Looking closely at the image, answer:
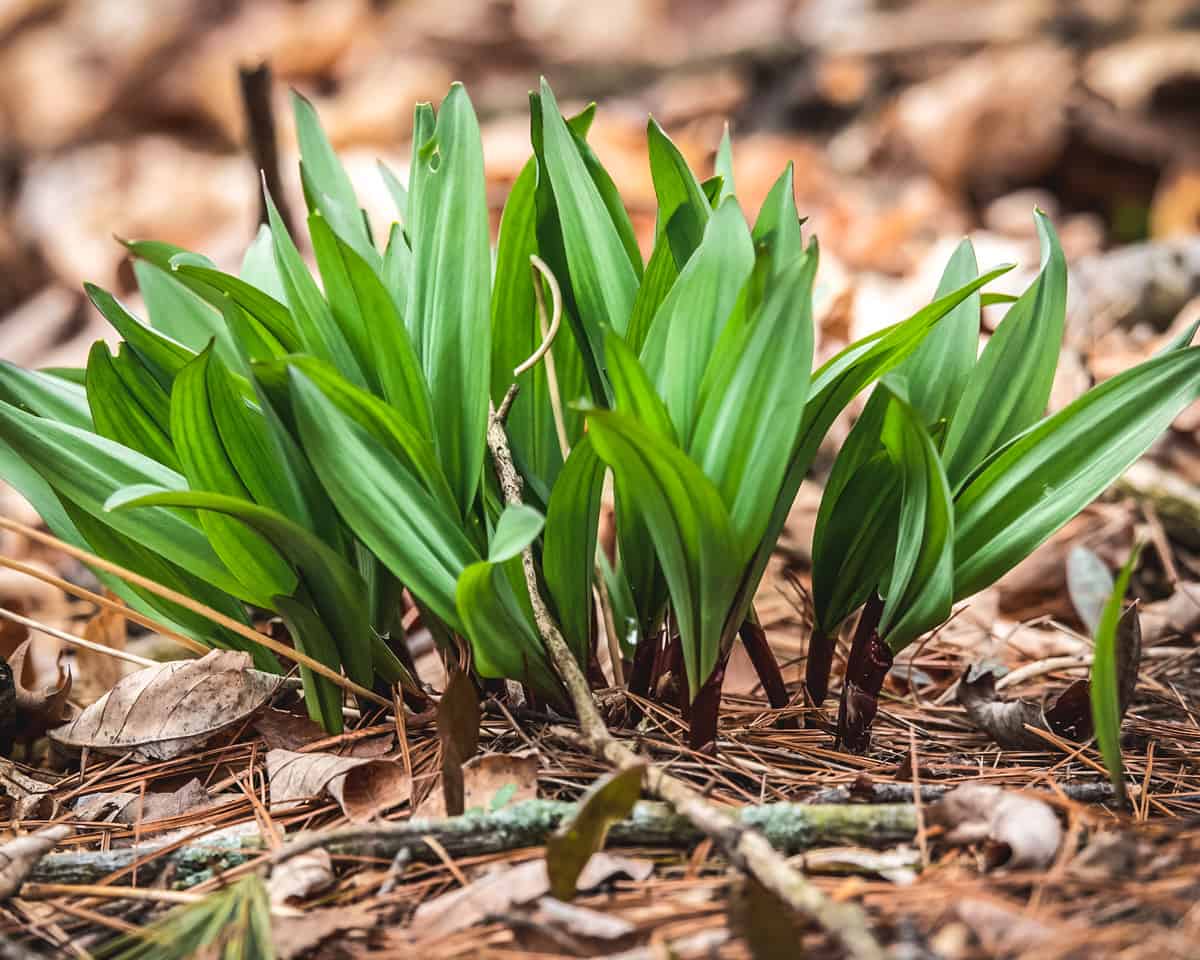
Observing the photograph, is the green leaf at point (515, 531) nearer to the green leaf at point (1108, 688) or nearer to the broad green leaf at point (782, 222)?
the broad green leaf at point (782, 222)

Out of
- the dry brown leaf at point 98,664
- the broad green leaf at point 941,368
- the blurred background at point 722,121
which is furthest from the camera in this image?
the blurred background at point 722,121

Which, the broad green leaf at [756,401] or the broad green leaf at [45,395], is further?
the broad green leaf at [45,395]

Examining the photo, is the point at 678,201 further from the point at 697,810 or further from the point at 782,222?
the point at 697,810

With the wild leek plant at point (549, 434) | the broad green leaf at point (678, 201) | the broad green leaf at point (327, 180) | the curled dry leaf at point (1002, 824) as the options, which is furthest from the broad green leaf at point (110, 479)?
the curled dry leaf at point (1002, 824)

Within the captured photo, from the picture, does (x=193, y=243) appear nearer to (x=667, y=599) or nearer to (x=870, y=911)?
(x=667, y=599)

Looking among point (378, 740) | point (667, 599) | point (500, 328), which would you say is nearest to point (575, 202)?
point (500, 328)

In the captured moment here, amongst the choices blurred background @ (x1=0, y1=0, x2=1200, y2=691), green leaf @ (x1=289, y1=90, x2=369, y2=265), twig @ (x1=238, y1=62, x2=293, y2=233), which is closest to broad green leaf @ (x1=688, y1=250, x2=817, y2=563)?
green leaf @ (x1=289, y1=90, x2=369, y2=265)
